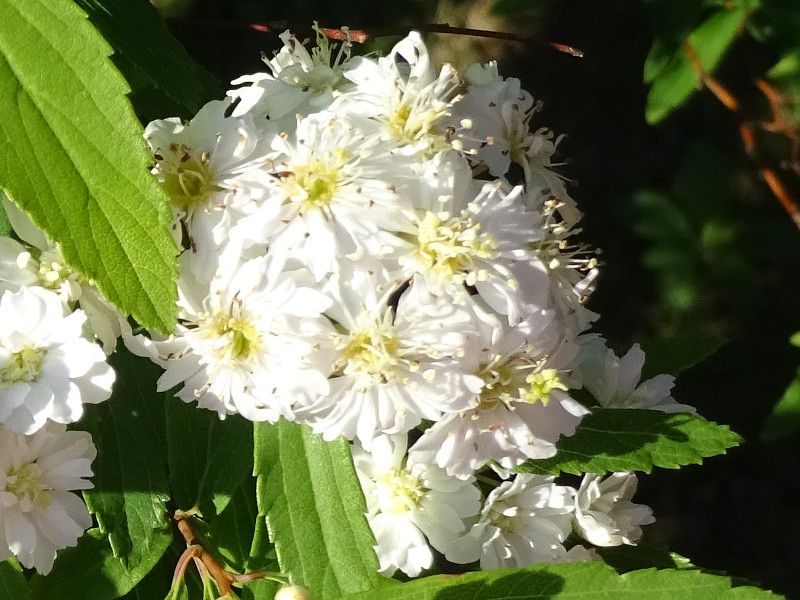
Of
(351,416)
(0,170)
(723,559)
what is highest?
(0,170)

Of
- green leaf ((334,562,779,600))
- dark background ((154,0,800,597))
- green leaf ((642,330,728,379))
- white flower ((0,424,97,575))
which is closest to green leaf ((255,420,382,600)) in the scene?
green leaf ((334,562,779,600))

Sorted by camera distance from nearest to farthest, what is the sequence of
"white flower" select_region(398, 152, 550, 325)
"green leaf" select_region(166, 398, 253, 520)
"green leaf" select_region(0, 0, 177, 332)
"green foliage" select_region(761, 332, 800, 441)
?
1. "green leaf" select_region(0, 0, 177, 332)
2. "white flower" select_region(398, 152, 550, 325)
3. "green leaf" select_region(166, 398, 253, 520)
4. "green foliage" select_region(761, 332, 800, 441)

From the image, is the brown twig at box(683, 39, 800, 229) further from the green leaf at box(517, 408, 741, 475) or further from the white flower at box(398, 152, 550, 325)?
the white flower at box(398, 152, 550, 325)

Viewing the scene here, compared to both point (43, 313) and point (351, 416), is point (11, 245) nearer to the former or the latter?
point (43, 313)

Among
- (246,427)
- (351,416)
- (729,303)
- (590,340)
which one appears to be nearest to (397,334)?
(351,416)

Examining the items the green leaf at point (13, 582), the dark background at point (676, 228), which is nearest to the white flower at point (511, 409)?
the green leaf at point (13, 582)

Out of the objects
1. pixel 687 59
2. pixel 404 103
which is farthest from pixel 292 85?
pixel 687 59
